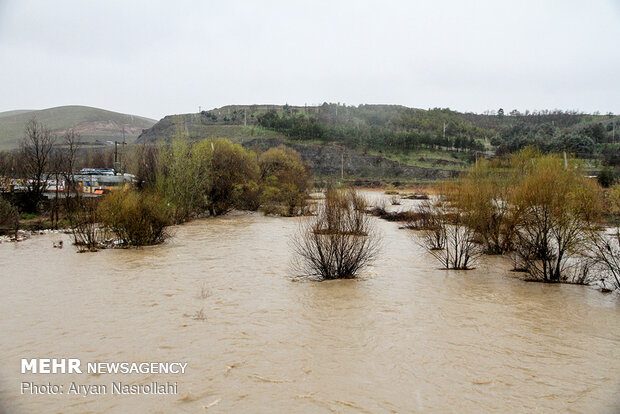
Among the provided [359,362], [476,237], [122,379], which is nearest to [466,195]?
[476,237]

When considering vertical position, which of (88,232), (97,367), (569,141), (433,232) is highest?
(569,141)

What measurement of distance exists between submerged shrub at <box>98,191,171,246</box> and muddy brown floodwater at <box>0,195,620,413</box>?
3203 millimetres

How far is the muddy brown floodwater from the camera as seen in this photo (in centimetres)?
601

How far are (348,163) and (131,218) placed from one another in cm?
7476

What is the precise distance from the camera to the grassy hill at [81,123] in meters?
125

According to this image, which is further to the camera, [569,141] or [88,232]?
[569,141]

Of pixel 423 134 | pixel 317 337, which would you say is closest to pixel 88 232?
pixel 317 337

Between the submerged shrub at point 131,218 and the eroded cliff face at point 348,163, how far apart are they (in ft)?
218

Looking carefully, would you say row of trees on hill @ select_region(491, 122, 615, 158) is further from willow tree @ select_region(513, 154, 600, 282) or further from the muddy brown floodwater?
the muddy brown floodwater

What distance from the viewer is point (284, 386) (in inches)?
251

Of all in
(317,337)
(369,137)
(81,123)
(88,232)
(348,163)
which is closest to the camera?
(317,337)

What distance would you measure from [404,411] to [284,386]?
71.5 inches

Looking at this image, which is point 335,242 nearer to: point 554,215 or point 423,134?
point 554,215

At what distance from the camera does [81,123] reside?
14450 cm
